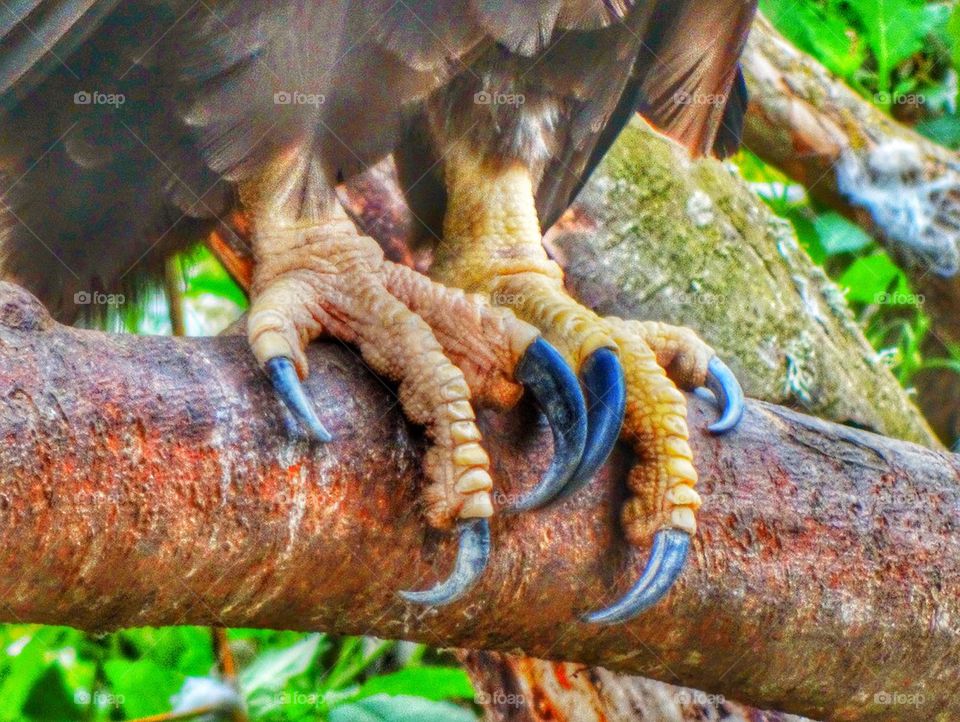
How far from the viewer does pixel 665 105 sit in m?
1.73

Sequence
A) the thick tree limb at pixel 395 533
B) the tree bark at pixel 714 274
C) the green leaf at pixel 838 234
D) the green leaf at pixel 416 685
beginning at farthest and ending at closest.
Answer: the green leaf at pixel 838 234
the tree bark at pixel 714 274
the green leaf at pixel 416 685
the thick tree limb at pixel 395 533

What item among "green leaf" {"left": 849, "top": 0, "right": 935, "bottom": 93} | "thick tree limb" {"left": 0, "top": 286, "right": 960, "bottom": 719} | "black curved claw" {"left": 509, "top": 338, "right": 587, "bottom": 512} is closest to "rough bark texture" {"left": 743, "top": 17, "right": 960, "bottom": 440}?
"green leaf" {"left": 849, "top": 0, "right": 935, "bottom": 93}

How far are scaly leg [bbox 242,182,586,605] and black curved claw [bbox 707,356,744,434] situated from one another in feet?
0.73

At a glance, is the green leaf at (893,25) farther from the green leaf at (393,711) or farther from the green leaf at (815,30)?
the green leaf at (393,711)

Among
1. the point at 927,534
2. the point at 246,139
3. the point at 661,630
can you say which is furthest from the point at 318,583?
the point at 927,534

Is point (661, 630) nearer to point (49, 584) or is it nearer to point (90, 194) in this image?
point (49, 584)

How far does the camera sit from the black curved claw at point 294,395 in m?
0.94

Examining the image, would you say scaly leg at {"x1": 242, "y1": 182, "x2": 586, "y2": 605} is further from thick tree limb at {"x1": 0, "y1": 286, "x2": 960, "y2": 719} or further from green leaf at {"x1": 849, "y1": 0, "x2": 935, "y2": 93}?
green leaf at {"x1": 849, "y1": 0, "x2": 935, "y2": 93}

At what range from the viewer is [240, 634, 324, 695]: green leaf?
1696 mm

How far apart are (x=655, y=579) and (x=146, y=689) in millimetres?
771

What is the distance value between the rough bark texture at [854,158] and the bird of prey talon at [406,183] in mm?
813

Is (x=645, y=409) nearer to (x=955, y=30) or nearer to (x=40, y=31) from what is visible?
(x=40, y=31)

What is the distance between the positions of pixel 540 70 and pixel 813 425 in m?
0.55

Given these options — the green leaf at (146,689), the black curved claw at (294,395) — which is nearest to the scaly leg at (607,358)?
the black curved claw at (294,395)
